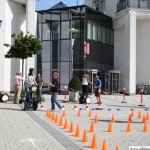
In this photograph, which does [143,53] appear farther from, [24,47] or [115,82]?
[24,47]

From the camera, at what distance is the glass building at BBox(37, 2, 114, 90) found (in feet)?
121

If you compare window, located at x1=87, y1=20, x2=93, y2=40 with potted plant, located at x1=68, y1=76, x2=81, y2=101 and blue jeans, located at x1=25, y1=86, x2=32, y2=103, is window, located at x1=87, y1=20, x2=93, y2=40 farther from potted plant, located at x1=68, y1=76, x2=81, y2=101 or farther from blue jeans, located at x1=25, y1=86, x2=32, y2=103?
blue jeans, located at x1=25, y1=86, x2=32, y2=103

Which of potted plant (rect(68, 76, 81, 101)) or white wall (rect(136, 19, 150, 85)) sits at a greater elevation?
white wall (rect(136, 19, 150, 85))

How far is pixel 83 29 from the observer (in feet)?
121

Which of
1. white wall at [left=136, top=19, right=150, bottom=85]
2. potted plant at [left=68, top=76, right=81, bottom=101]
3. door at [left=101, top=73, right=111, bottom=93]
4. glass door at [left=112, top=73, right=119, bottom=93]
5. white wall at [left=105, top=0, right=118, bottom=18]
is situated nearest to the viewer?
potted plant at [left=68, top=76, right=81, bottom=101]

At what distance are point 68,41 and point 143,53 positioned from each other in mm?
8430

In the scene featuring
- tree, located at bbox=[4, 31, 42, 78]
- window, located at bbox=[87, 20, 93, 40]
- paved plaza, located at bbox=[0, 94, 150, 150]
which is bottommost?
paved plaza, located at bbox=[0, 94, 150, 150]

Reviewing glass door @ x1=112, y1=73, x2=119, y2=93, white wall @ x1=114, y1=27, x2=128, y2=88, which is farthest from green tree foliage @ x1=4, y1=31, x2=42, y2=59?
white wall @ x1=114, y1=27, x2=128, y2=88

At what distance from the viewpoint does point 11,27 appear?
3406 cm

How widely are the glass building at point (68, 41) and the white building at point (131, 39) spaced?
7.70 ft

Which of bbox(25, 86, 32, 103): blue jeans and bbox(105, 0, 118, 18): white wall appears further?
bbox(105, 0, 118, 18): white wall

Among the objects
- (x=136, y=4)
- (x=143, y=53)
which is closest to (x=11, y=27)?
(x=136, y=4)

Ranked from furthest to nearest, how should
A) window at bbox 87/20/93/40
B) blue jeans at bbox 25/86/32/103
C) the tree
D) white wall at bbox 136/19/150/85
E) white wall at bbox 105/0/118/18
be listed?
white wall at bbox 105/0/118/18 < white wall at bbox 136/19/150/85 < window at bbox 87/20/93/40 < the tree < blue jeans at bbox 25/86/32/103

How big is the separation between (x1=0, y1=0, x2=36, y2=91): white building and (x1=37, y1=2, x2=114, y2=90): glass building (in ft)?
11.2
